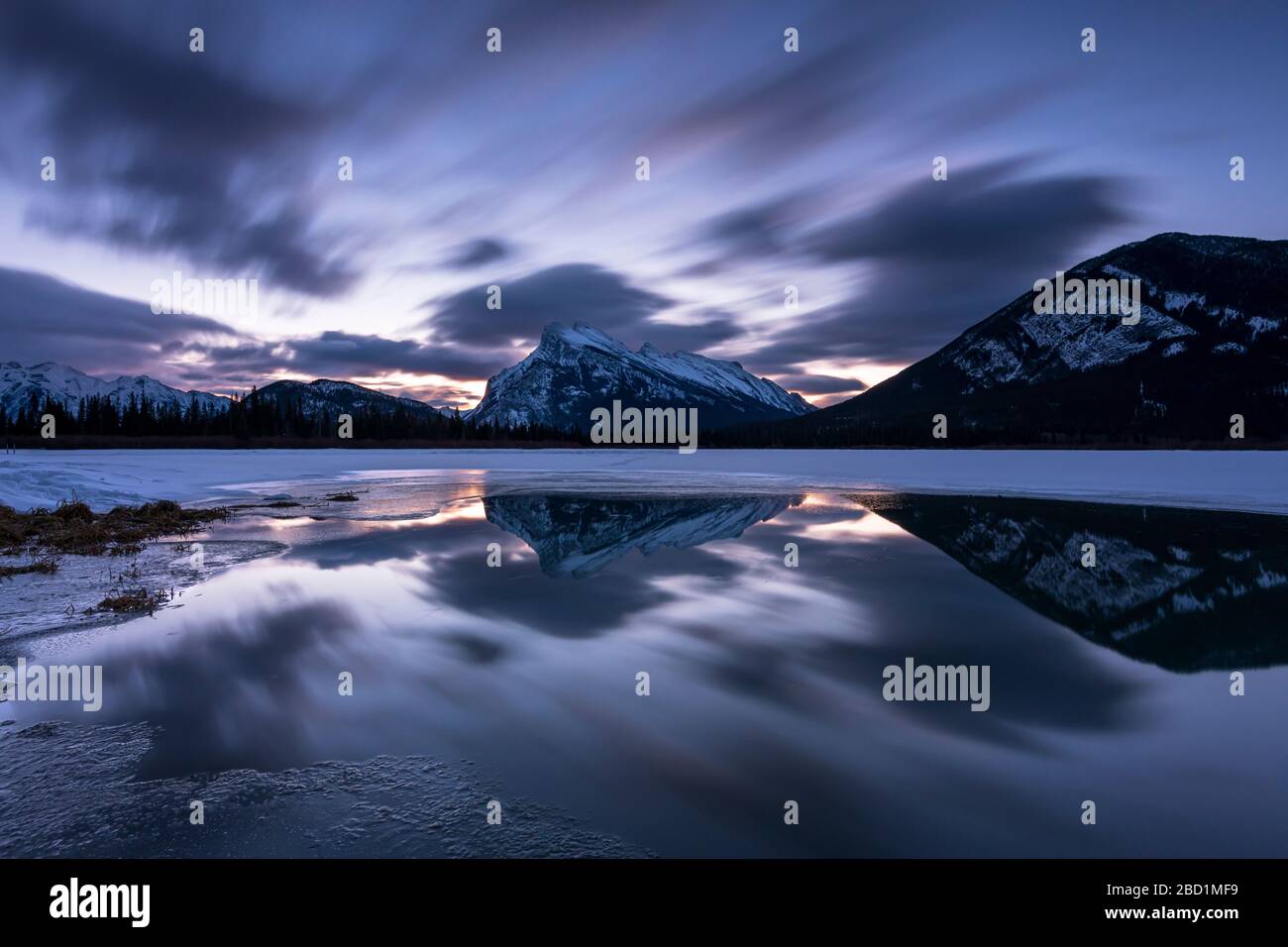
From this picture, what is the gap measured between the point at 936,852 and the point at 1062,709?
4066 mm

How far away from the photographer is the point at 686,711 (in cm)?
804

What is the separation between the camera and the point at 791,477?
2140 inches

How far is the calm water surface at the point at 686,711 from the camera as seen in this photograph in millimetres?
5570

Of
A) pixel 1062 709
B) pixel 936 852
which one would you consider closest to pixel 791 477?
pixel 1062 709

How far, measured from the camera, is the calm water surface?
5570 mm
